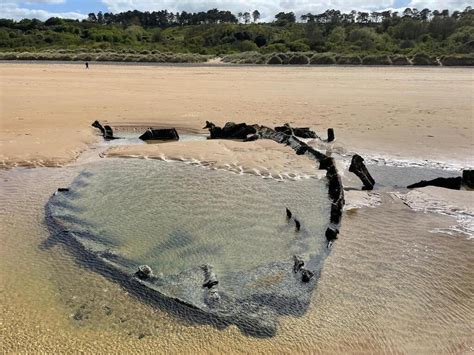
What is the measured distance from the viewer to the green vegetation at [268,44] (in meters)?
51.3

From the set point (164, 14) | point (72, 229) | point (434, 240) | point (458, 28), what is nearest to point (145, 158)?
point (72, 229)

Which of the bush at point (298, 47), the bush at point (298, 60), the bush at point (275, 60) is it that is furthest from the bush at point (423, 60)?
the bush at point (298, 47)

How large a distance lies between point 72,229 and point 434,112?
13880 mm

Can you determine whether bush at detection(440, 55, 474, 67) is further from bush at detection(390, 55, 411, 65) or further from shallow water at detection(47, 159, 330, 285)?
shallow water at detection(47, 159, 330, 285)

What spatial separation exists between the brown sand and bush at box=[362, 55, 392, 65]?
25.0m

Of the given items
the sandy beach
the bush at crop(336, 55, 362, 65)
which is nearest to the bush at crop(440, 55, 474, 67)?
the bush at crop(336, 55, 362, 65)

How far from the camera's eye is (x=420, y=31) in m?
74.8

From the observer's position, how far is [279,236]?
622 centimetres

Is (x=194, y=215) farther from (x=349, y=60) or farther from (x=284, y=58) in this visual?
(x=284, y=58)

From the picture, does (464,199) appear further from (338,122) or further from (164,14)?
(164,14)

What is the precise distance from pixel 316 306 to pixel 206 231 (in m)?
2.25

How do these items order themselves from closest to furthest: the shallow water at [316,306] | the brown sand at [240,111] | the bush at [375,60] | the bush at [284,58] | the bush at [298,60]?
1. the shallow water at [316,306]
2. the brown sand at [240,111]
3. the bush at [375,60]
4. the bush at [298,60]
5. the bush at [284,58]

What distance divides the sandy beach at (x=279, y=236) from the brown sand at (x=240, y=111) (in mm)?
91

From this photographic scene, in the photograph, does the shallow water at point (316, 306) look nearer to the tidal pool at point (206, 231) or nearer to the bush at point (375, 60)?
the tidal pool at point (206, 231)
